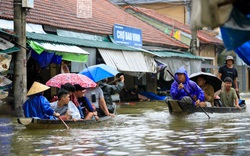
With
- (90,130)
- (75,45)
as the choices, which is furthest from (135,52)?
(90,130)

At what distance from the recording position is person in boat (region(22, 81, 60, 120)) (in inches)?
459

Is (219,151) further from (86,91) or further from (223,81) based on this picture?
(223,81)

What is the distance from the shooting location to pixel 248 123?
13844 mm

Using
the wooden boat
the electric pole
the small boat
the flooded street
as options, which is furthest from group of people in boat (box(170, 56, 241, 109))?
the electric pole

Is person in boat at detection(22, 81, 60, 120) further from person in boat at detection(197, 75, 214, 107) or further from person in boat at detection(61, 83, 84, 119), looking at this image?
person in boat at detection(197, 75, 214, 107)

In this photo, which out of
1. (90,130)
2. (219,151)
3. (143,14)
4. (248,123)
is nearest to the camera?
(219,151)

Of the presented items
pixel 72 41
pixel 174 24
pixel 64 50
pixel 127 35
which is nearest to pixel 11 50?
pixel 64 50

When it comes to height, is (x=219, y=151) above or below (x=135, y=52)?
below

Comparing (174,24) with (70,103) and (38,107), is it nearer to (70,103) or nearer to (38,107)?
(70,103)

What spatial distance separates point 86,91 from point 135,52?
31.5 ft

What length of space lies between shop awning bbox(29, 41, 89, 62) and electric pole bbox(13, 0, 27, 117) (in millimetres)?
565

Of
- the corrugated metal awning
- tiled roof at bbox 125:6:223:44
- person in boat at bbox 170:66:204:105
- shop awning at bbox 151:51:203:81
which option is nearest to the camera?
person in boat at bbox 170:66:204:105

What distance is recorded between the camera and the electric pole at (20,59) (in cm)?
1559

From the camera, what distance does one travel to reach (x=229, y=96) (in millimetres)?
17047
